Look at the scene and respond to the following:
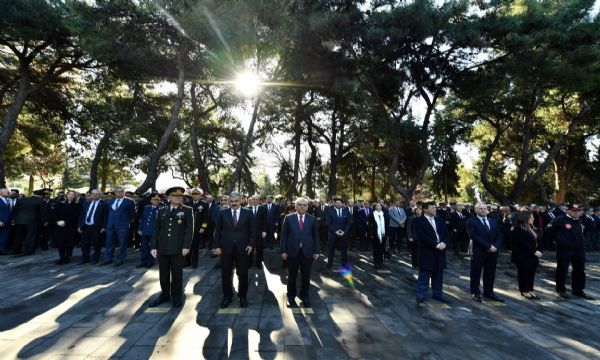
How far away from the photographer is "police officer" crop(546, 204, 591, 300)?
6801 mm

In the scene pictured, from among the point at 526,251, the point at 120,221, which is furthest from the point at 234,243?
the point at 526,251

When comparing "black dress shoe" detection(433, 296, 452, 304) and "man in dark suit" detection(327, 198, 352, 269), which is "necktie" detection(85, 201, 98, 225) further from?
"black dress shoe" detection(433, 296, 452, 304)

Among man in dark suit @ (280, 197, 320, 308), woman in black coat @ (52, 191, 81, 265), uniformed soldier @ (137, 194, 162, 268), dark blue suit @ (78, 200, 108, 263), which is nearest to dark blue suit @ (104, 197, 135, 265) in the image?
dark blue suit @ (78, 200, 108, 263)

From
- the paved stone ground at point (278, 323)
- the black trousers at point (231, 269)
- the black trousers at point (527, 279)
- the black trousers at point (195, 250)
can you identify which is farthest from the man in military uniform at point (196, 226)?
the black trousers at point (527, 279)

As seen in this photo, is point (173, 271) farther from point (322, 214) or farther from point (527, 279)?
point (322, 214)

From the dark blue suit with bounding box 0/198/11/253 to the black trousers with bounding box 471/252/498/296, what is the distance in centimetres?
1276

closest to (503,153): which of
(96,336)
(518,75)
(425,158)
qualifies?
(518,75)

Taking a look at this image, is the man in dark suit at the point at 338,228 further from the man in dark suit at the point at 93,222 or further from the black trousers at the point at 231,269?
the man in dark suit at the point at 93,222

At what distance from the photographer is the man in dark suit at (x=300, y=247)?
5797mm

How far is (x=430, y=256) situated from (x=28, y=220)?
11211mm

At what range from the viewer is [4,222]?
10.1 m

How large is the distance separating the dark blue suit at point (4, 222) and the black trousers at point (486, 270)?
1276 centimetres

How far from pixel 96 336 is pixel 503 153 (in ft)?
118

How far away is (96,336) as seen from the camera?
4.16 m
